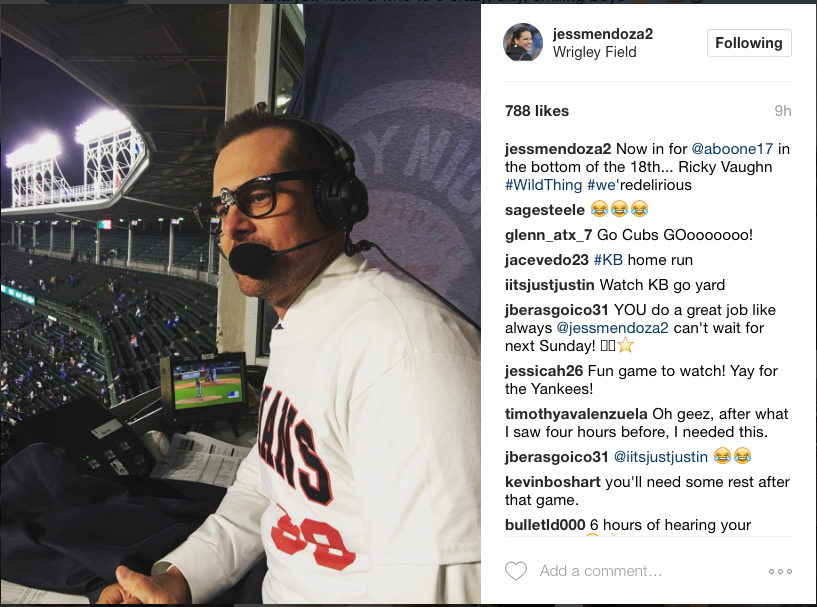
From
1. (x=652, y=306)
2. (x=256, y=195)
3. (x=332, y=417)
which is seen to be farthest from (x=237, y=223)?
(x=652, y=306)

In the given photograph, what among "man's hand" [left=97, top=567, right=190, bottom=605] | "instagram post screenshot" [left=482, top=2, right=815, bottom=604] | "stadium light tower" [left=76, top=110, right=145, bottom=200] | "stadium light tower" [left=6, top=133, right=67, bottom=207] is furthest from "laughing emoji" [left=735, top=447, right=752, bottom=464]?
"stadium light tower" [left=76, top=110, right=145, bottom=200]

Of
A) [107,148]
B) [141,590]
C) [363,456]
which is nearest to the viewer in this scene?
[363,456]

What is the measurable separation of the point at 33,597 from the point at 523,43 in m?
1.04

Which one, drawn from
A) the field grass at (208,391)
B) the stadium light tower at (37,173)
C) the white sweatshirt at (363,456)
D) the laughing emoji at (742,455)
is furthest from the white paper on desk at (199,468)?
A: the laughing emoji at (742,455)

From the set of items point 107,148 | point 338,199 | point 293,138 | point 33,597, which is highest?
point 107,148

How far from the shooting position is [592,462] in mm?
522

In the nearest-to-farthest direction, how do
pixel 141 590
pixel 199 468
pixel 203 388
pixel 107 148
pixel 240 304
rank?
pixel 141 590, pixel 199 468, pixel 203 388, pixel 107 148, pixel 240 304

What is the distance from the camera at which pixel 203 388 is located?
3.64 ft

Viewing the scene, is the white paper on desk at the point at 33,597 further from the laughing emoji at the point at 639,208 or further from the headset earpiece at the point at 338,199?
the laughing emoji at the point at 639,208

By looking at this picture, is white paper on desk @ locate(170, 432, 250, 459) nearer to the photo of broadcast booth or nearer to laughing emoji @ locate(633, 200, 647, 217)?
the photo of broadcast booth

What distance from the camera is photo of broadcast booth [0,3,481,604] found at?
1.54 feet

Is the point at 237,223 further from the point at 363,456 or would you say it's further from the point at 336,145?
the point at 363,456

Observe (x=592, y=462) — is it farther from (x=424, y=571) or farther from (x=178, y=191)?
(x=178, y=191)

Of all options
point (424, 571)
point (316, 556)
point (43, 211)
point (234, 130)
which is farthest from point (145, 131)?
point (424, 571)
